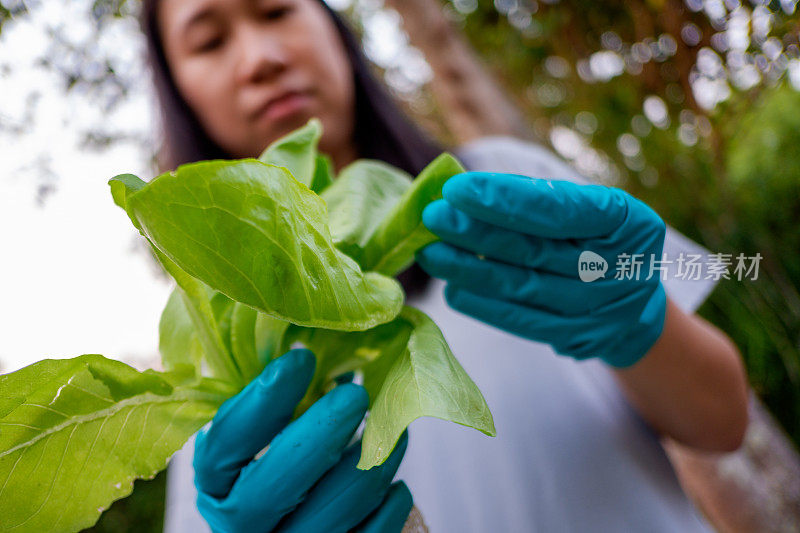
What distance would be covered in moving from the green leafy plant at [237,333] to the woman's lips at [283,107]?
418mm

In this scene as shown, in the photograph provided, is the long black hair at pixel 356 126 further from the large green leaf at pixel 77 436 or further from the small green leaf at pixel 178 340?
the large green leaf at pixel 77 436

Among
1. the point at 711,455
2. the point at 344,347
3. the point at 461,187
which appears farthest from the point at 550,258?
the point at 711,455

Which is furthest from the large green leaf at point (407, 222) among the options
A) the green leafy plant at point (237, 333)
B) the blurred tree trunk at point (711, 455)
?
the blurred tree trunk at point (711, 455)

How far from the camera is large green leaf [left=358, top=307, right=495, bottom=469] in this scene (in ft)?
1.42

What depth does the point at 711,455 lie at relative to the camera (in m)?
1.68

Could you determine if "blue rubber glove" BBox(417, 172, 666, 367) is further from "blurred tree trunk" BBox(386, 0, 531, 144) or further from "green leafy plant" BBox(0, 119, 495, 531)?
"blurred tree trunk" BBox(386, 0, 531, 144)

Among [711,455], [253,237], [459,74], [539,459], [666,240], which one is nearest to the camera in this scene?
[253,237]

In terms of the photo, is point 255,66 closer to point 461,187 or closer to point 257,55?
point 257,55

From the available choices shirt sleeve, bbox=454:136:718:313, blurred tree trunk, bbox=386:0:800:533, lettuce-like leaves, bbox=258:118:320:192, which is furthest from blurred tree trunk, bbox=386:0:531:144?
→ lettuce-like leaves, bbox=258:118:320:192

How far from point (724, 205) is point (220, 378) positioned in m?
2.84

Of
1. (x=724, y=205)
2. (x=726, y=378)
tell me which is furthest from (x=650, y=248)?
(x=724, y=205)

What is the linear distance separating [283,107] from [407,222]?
2.03 feet

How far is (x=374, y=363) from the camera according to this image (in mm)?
649

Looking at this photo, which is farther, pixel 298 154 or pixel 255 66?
pixel 255 66
